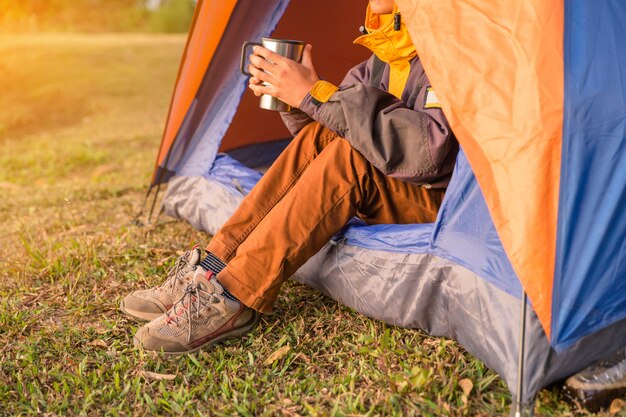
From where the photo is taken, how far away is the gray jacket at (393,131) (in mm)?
1859

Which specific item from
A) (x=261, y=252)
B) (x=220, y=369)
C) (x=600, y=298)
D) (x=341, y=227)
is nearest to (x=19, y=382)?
(x=220, y=369)

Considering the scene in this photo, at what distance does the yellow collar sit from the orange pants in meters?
0.31

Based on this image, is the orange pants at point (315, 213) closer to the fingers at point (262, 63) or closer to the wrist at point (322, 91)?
the wrist at point (322, 91)

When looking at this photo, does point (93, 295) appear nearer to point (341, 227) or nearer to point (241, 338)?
point (241, 338)

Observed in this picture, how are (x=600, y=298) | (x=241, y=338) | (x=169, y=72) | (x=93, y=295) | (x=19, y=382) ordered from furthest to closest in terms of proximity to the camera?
(x=169, y=72)
(x=93, y=295)
(x=241, y=338)
(x=19, y=382)
(x=600, y=298)

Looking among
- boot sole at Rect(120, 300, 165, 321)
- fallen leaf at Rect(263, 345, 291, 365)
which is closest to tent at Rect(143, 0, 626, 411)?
fallen leaf at Rect(263, 345, 291, 365)

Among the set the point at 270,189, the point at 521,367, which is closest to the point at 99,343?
the point at 270,189

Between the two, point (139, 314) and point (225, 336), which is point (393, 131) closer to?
point (225, 336)

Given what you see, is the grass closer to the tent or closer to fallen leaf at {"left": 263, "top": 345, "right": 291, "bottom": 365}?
fallen leaf at {"left": 263, "top": 345, "right": 291, "bottom": 365}

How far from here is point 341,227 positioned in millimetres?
2033

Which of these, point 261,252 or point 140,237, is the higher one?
point 261,252

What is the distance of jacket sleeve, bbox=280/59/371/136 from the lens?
2.23 m

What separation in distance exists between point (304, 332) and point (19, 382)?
2.63ft

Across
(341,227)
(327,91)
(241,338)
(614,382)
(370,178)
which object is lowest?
(241,338)
